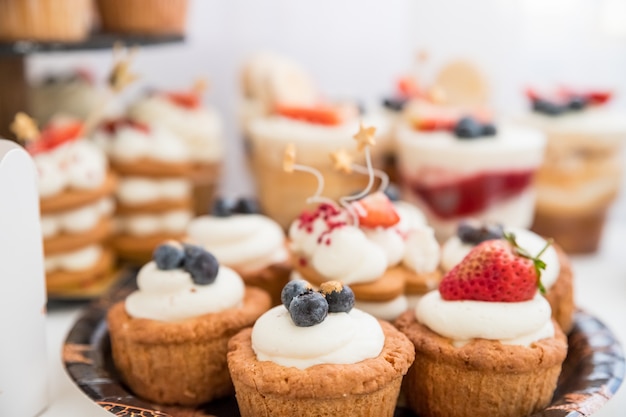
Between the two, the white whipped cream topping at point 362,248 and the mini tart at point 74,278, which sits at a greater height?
the white whipped cream topping at point 362,248

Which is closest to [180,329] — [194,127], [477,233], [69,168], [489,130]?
[477,233]

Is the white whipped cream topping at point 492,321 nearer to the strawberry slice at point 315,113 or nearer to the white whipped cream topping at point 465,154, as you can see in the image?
the white whipped cream topping at point 465,154

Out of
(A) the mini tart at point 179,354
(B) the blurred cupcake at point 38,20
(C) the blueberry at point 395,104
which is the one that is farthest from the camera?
(C) the blueberry at point 395,104

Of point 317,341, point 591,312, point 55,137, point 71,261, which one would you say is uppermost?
point 55,137

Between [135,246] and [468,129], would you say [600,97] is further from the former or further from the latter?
[135,246]

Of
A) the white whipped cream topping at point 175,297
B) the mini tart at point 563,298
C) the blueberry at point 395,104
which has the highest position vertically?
the blueberry at point 395,104

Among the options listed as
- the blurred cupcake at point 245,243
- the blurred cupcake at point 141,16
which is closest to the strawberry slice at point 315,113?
the blurred cupcake at point 141,16

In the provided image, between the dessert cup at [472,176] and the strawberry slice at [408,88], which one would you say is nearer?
the dessert cup at [472,176]

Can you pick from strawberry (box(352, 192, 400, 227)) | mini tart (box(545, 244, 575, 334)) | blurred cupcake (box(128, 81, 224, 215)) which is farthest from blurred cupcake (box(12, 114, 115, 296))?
mini tart (box(545, 244, 575, 334))
